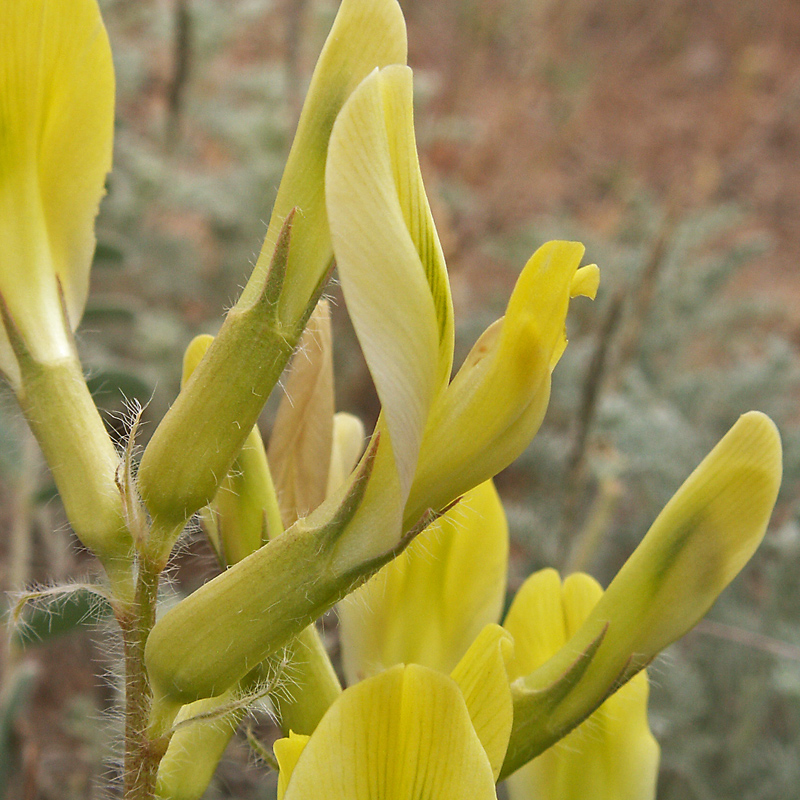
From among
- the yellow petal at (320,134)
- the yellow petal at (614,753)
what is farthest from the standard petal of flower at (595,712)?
the yellow petal at (320,134)

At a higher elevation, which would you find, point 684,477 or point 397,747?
point 397,747

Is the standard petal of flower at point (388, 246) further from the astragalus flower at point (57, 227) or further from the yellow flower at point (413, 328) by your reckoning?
the astragalus flower at point (57, 227)

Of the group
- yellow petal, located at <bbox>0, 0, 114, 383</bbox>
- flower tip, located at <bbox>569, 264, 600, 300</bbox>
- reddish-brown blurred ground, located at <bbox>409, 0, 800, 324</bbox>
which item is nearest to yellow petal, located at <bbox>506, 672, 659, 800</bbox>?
flower tip, located at <bbox>569, 264, 600, 300</bbox>

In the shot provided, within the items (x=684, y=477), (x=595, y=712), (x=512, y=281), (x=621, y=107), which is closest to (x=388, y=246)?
(x=595, y=712)

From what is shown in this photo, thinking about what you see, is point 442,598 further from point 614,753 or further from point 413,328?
point 413,328

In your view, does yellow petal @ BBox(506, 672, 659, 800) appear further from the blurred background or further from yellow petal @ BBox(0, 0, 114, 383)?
yellow petal @ BBox(0, 0, 114, 383)
